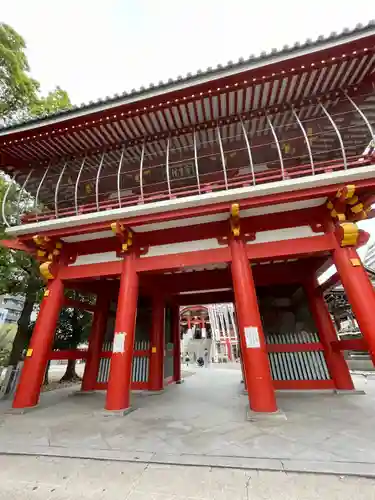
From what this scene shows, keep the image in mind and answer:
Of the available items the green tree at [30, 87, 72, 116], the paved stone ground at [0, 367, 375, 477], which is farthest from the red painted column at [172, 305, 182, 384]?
the green tree at [30, 87, 72, 116]

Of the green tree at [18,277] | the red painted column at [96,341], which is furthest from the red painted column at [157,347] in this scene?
the green tree at [18,277]

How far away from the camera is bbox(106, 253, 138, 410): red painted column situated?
5.97m

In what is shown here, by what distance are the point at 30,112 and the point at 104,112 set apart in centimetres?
575

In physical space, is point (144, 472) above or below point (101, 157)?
below

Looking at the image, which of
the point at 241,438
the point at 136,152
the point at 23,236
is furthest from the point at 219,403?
the point at 136,152

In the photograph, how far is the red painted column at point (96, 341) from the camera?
31.5 feet

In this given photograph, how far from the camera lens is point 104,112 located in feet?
22.2

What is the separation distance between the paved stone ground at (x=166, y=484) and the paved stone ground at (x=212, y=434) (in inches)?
7.8

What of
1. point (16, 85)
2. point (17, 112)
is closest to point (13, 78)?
point (16, 85)

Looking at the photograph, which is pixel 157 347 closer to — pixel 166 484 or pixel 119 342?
pixel 119 342

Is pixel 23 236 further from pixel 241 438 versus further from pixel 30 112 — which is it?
pixel 241 438

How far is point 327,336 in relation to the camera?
8.13m

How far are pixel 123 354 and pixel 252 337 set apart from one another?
3.17m

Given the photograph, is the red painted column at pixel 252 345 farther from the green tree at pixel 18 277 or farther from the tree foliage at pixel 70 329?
the tree foliage at pixel 70 329
